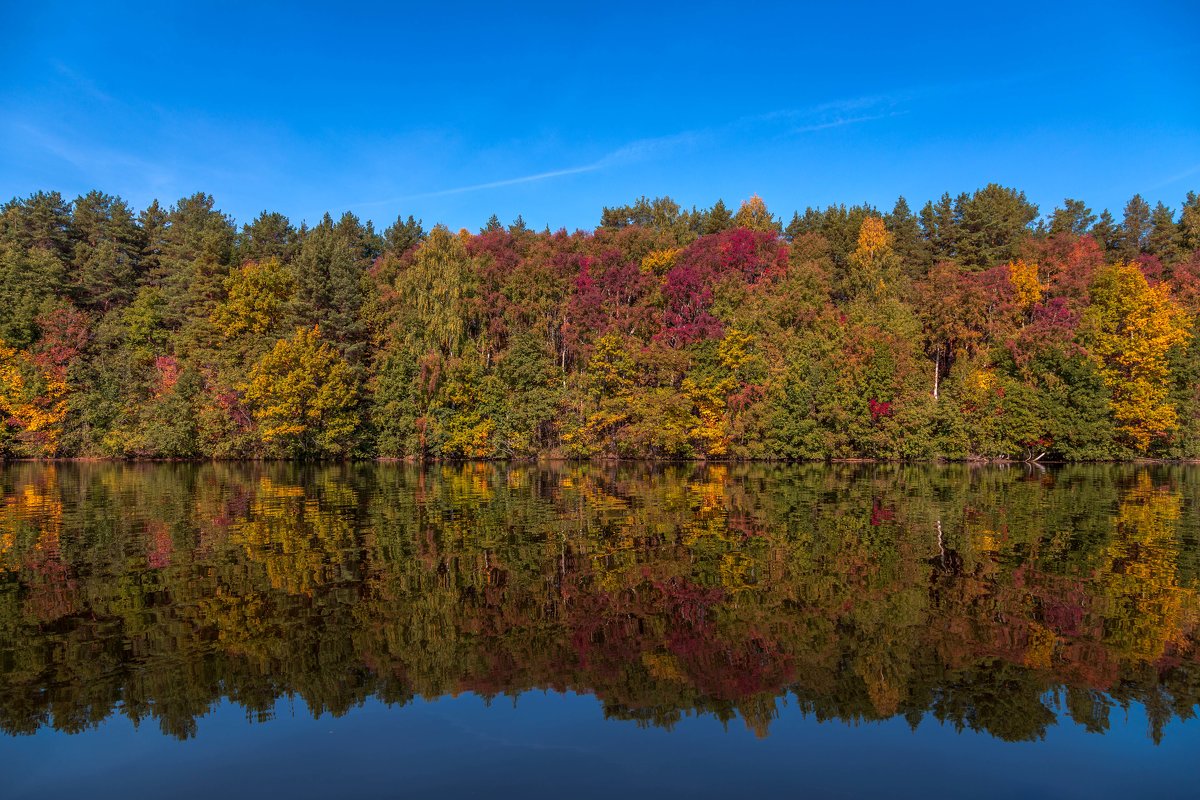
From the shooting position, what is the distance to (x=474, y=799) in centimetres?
724

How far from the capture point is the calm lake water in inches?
308

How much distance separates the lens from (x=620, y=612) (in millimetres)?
12648

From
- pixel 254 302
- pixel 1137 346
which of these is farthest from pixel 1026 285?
pixel 254 302

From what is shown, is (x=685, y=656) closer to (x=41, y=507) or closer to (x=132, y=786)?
(x=132, y=786)

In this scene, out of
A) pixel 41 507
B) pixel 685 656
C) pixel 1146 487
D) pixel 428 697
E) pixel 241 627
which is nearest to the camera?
pixel 428 697

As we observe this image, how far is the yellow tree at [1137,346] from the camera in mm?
53688

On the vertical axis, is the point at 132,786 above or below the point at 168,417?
below

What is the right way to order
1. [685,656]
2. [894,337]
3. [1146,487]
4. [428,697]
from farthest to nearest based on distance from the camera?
[894,337], [1146,487], [685,656], [428,697]

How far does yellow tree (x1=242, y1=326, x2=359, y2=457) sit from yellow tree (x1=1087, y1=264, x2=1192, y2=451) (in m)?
56.3

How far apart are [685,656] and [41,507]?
27.2 metres

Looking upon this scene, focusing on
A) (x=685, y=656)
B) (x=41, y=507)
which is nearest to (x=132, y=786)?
(x=685, y=656)

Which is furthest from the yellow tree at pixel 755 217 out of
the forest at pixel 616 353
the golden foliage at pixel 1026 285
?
the golden foliage at pixel 1026 285

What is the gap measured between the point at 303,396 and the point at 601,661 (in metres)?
51.2

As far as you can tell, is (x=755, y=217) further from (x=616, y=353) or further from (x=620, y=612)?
(x=620, y=612)
